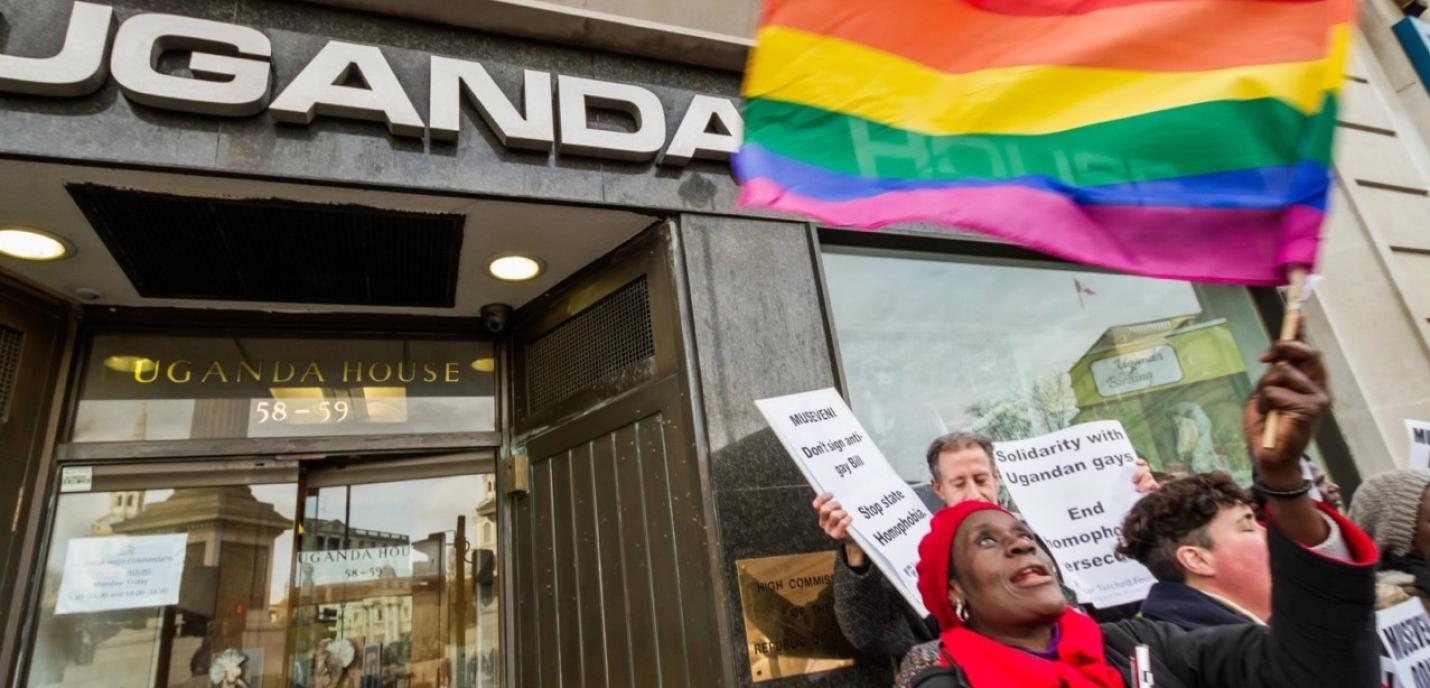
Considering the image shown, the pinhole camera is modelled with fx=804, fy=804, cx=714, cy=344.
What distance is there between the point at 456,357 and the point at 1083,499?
12.0 feet

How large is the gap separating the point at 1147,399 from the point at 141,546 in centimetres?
582

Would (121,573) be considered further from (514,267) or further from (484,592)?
(514,267)

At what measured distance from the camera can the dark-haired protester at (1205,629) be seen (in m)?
1.65

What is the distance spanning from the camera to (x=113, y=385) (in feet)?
14.2

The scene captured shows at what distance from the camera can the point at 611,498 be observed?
420cm

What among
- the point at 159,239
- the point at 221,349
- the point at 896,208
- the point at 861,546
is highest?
the point at 159,239

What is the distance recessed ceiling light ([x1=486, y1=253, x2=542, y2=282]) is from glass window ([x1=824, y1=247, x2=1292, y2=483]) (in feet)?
5.65

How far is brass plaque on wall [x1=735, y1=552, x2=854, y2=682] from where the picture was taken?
11.3ft

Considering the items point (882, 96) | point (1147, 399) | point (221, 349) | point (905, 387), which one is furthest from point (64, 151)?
point (1147, 399)

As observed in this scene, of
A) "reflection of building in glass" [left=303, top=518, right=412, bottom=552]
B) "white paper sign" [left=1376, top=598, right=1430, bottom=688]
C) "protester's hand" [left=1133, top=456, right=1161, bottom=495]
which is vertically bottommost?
"white paper sign" [left=1376, top=598, right=1430, bottom=688]

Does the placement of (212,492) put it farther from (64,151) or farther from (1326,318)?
(1326,318)

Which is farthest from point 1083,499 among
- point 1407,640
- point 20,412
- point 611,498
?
point 20,412

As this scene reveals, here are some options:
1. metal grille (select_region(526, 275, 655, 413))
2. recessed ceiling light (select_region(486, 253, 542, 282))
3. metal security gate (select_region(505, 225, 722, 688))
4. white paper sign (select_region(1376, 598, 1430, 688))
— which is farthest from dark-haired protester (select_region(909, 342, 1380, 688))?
recessed ceiling light (select_region(486, 253, 542, 282))

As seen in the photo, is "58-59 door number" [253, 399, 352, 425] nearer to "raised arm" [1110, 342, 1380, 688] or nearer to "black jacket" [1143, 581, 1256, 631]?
"black jacket" [1143, 581, 1256, 631]
